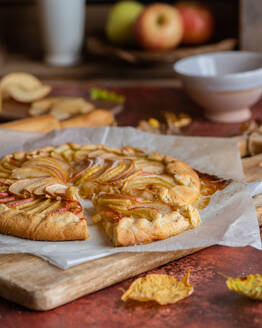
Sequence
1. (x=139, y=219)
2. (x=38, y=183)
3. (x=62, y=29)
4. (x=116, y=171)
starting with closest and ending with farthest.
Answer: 1. (x=139, y=219)
2. (x=38, y=183)
3. (x=116, y=171)
4. (x=62, y=29)

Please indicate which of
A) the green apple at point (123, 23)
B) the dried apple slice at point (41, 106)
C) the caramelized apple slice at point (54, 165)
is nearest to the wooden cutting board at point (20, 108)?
the dried apple slice at point (41, 106)

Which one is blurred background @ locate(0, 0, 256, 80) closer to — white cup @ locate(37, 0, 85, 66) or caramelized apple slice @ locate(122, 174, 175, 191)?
white cup @ locate(37, 0, 85, 66)

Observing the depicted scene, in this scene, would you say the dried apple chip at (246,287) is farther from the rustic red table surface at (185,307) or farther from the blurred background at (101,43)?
the blurred background at (101,43)

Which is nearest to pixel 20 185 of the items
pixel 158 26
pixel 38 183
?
pixel 38 183

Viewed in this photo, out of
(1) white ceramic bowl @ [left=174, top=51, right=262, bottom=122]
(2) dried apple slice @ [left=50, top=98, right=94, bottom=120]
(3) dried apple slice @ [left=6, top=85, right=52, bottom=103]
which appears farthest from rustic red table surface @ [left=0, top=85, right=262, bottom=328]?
(3) dried apple slice @ [left=6, top=85, right=52, bottom=103]

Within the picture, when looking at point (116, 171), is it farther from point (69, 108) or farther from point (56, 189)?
point (69, 108)

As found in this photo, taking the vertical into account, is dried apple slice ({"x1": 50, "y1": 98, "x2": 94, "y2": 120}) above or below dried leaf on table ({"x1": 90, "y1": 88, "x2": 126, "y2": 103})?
above
